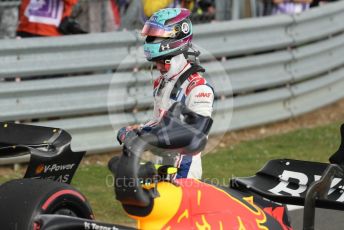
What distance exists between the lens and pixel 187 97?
6391 mm

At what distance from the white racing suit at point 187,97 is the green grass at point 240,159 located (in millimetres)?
1822

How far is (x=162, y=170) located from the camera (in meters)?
5.25

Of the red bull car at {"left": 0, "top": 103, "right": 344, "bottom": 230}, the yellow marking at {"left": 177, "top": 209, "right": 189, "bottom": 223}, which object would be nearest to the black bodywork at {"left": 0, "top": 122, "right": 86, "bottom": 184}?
the red bull car at {"left": 0, "top": 103, "right": 344, "bottom": 230}

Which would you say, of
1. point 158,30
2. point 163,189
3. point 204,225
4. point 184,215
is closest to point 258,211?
point 204,225

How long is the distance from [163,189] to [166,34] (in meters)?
1.40

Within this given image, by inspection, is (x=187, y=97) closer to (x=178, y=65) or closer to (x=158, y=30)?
(x=178, y=65)

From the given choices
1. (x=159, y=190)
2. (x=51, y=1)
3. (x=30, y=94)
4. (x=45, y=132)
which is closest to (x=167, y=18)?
(x=45, y=132)

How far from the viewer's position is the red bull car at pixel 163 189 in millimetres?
4949

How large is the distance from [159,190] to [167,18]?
151 cm

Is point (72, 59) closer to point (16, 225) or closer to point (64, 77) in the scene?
point (64, 77)

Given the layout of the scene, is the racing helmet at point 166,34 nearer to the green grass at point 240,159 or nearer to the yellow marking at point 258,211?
the yellow marking at point 258,211

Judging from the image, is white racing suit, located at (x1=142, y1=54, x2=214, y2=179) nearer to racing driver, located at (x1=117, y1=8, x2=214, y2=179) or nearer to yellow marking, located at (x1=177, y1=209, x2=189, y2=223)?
racing driver, located at (x1=117, y1=8, x2=214, y2=179)

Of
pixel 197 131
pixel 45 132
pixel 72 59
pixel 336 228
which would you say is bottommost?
pixel 336 228

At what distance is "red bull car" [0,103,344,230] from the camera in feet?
16.2
